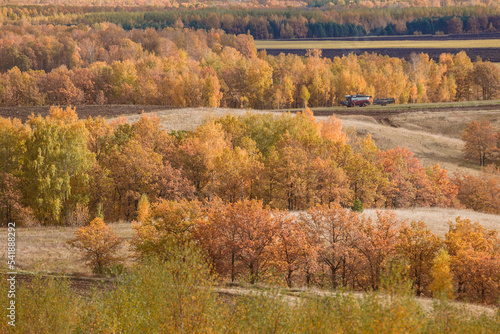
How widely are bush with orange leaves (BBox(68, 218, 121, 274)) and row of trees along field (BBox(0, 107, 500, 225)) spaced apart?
584 inches

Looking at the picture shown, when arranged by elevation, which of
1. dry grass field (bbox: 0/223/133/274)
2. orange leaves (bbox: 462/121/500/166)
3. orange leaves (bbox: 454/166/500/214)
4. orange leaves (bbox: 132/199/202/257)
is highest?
orange leaves (bbox: 132/199/202/257)

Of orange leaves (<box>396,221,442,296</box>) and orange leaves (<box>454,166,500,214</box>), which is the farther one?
orange leaves (<box>454,166,500,214</box>)

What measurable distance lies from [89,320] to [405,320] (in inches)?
651

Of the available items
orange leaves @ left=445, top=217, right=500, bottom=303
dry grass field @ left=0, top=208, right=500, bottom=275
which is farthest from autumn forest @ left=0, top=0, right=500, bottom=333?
dry grass field @ left=0, top=208, right=500, bottom=275

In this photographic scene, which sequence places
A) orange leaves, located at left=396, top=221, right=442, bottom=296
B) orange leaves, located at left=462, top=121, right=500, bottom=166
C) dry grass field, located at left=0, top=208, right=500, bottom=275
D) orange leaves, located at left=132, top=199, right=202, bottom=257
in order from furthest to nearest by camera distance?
orange leaves, located at left=462, top=121, right=500, bottom=166, orange leaves, located at left=396, top=221, right=442, bottom=296, orange leaves, located at left=132, top=199, right=202, bottom=257, dry grass field, located at left=0, top=208, right=500, bottom=275

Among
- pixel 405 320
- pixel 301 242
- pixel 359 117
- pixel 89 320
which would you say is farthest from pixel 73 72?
pixel 405 320

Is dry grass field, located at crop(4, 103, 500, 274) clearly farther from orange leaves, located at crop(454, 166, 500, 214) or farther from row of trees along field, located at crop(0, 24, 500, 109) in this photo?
row of trees along field, located at crop(0, 24, 500, 109)

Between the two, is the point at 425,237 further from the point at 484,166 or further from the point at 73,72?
the point at 73,72

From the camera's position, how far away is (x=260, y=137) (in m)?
87.6

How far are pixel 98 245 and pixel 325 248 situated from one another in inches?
802

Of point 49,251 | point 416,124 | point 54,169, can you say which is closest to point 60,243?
point 49,251

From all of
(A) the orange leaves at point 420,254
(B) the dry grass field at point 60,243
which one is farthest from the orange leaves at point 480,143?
(A) the orange leaves at point 420,254

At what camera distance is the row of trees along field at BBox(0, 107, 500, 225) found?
223 ft

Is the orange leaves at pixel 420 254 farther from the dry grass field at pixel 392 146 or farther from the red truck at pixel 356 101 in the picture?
the red truck at pixel 356 101
